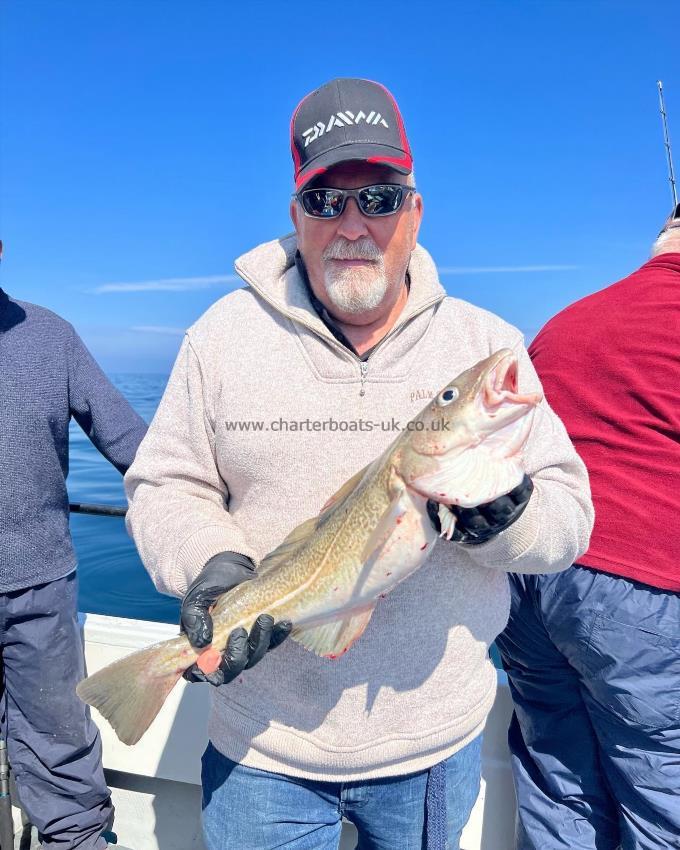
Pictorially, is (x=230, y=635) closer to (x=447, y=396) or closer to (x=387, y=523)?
(x=387, y=523)

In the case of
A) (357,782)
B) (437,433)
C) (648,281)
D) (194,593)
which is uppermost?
(648,281)

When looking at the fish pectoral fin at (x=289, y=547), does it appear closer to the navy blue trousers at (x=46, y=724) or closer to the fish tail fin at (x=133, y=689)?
the fish tail fin at (x=133, y=689)

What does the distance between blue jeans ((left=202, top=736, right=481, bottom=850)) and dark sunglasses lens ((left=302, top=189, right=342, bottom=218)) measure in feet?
7.23

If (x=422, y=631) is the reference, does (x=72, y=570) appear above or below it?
below

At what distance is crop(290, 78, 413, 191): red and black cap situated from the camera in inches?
93.0

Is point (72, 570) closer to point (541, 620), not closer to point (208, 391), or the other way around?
point (208, 391)

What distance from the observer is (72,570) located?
3.62m

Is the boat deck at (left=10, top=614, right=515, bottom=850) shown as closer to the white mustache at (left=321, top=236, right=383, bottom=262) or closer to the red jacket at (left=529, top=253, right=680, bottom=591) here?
the red jacket at (left=529, top=253, right=680, bottom=591)

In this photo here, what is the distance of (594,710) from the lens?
2814 mm

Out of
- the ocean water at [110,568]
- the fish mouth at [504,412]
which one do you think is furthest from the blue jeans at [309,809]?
the ocean water at [110,568]

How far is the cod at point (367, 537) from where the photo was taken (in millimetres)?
1979

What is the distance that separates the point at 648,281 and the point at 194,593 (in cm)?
250

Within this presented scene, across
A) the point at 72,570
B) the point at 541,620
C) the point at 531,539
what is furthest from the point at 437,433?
the point at 72,570

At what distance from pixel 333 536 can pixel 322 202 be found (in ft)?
4.27
